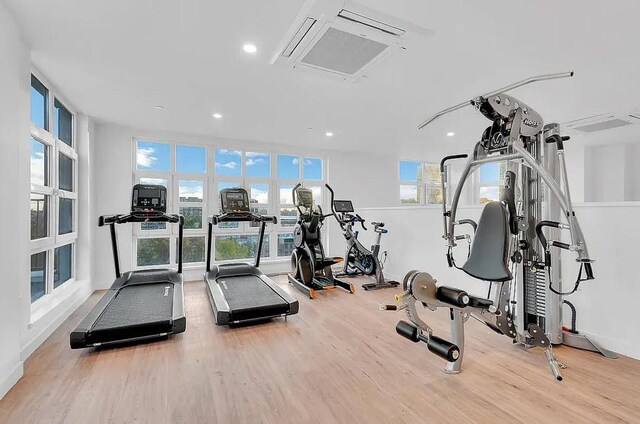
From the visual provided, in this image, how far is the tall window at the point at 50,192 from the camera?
10.9ft

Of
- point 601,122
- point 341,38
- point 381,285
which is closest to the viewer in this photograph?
point 341,38

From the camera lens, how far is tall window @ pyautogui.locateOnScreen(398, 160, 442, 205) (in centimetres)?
833

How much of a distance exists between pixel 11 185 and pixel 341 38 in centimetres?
275

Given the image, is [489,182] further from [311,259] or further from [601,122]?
[311,259]

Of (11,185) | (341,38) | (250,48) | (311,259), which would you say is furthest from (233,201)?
(341,38)

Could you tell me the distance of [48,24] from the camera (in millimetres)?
2410

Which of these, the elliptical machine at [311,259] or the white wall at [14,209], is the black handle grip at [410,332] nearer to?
the elliptical machine at [311,259]

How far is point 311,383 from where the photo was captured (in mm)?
2236

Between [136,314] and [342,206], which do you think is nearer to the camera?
[136,314]

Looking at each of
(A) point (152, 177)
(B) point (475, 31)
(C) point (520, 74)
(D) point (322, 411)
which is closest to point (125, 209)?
(A) point (152, 177)

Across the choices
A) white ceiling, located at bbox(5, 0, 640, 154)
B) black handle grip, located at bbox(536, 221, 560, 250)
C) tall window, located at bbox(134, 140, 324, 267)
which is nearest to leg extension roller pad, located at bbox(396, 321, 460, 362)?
black handle grip, located at bbox(536, 221, 560, 250)

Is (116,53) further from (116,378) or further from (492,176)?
(492,176)

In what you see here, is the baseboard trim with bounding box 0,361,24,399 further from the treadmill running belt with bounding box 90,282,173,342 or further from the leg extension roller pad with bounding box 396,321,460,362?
the leg extension roller pad with bounding box 396,321,460,362

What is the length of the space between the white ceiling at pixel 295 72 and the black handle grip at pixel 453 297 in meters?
2.02
